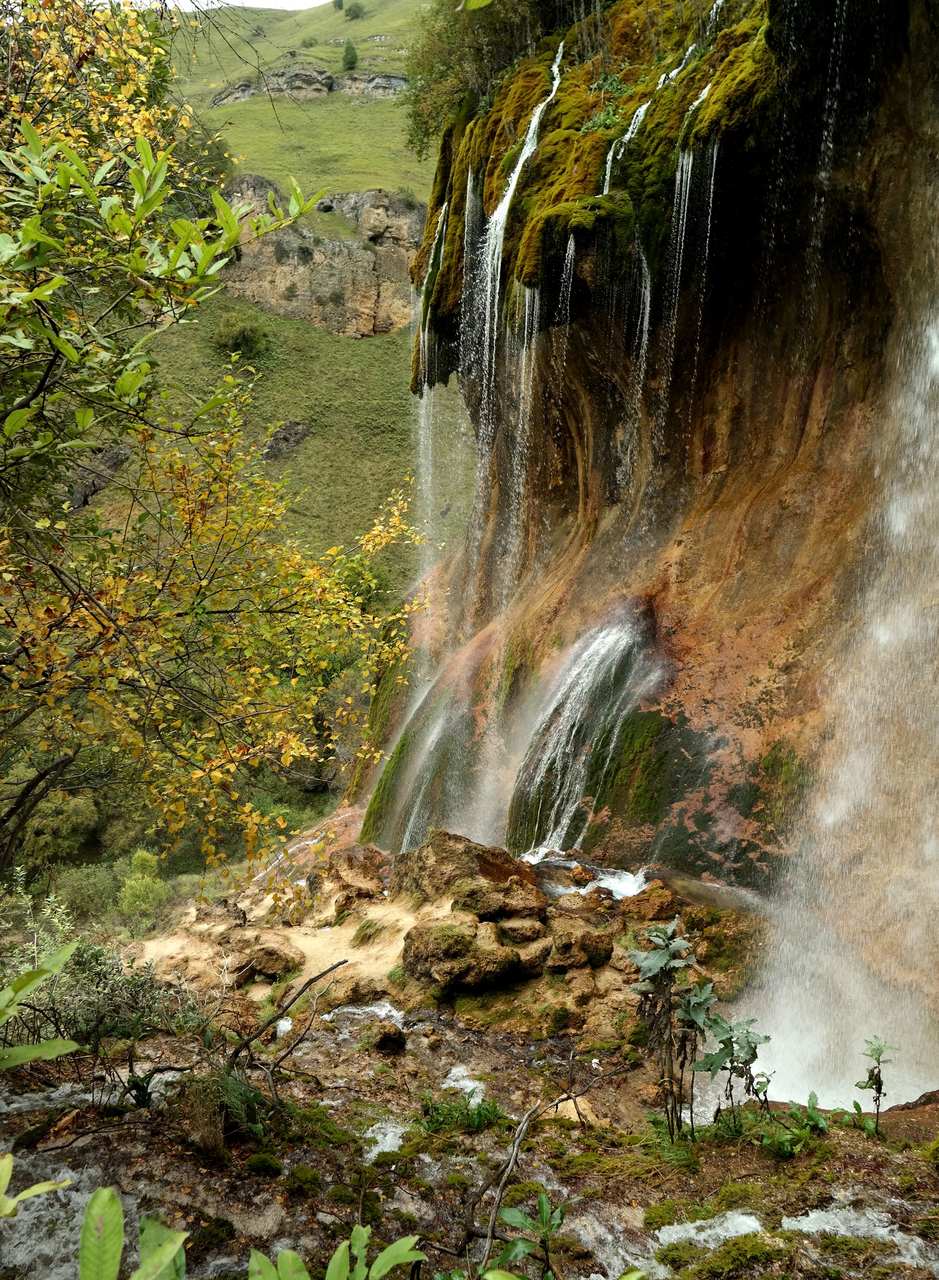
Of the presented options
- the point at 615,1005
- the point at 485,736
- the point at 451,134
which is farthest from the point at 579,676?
the point at 451,134

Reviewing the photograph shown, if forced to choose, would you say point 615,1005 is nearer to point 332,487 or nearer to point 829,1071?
point 829,1071

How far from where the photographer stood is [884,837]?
8211 mm

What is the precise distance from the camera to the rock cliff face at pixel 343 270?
5369 cm

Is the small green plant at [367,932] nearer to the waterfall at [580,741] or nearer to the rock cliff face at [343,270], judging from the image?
the waterfall at [580,741]

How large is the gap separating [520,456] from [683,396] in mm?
4964

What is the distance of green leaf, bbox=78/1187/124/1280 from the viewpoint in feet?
3.36

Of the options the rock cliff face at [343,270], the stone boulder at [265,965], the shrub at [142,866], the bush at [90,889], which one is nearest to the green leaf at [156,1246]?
the stone boulder at [265,965]

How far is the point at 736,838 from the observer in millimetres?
9117

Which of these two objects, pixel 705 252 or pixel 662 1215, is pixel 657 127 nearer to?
pixel 705 252

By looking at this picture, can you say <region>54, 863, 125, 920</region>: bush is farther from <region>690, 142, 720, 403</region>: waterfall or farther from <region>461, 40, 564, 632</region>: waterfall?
<region>690, 142, 720, 403</region>: waterfall

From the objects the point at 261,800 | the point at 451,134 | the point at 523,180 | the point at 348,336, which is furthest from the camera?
the point at 348,336

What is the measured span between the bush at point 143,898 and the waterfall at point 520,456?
9.31m

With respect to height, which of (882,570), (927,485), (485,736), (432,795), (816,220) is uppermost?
(816,220)

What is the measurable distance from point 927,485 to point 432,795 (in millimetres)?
8902
